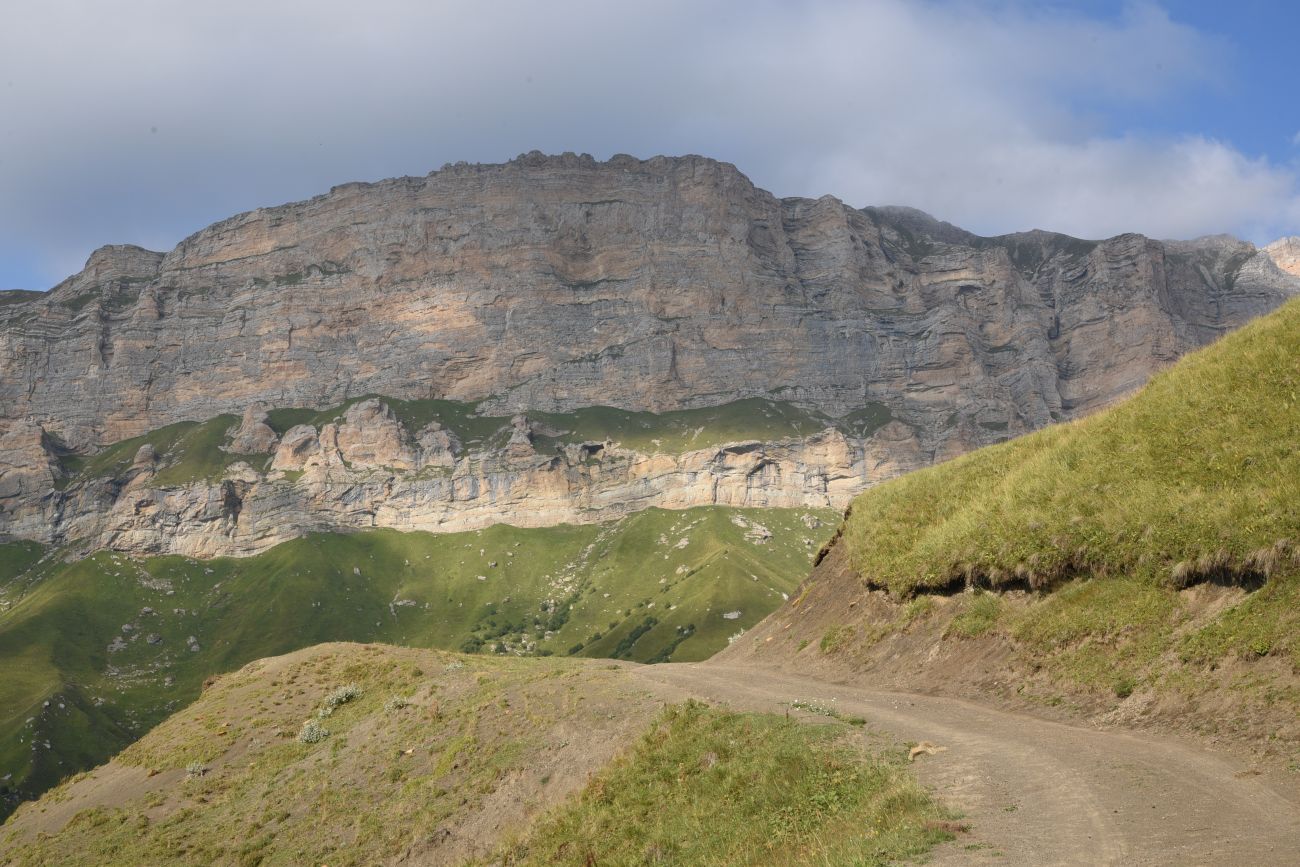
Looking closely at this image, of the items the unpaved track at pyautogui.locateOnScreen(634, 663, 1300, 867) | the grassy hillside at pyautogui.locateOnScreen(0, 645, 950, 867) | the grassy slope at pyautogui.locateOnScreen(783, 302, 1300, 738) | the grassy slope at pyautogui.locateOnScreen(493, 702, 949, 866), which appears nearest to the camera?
the unpaved track at pyautogui.locateOnScreen(634, 663, 1300, 867)

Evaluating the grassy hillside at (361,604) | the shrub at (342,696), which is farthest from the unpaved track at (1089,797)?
the grassy hillside at (361,604)

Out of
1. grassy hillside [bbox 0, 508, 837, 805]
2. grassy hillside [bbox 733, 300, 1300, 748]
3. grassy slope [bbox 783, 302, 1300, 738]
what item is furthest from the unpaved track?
grassy hillside [bbox 0, 508, 837, 805]

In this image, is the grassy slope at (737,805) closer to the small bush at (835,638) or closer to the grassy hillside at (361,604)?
the small bush at (835,638)

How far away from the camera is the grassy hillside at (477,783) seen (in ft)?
47.2

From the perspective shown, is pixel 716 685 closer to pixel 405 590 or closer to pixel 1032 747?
pixel 1032 747

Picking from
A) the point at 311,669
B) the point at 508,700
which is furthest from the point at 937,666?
the point at 311,669

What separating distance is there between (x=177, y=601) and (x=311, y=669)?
509 ft

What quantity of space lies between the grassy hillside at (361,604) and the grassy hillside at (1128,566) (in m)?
96.0

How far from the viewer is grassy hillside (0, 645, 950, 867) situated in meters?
14.4

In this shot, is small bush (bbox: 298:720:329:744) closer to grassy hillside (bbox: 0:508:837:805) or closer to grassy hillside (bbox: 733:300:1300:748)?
grassy hillside (bbox: 733:300:1300:748)

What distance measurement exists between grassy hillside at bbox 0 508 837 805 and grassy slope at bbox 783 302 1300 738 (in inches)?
3811

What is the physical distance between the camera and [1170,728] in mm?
14695

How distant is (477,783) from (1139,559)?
1625 centimetres

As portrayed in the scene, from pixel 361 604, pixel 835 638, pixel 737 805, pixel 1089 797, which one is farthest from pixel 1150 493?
pixel 361 604
